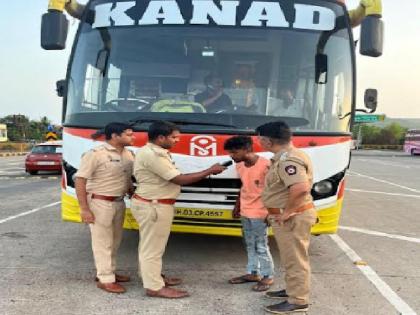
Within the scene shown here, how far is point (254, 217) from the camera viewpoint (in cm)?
469

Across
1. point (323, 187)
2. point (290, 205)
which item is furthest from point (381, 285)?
point (290, 205)

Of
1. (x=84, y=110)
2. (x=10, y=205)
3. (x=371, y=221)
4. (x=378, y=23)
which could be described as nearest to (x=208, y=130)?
(x=84, y=110)

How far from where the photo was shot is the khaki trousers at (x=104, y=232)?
466cm

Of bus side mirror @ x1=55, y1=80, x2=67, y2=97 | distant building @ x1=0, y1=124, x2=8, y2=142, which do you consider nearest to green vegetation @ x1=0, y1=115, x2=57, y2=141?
distant building @ x1=0, y1=124, x2=8, y2=142

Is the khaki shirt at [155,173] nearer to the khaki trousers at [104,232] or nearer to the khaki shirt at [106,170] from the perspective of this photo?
the khaki shirt at [106,170]

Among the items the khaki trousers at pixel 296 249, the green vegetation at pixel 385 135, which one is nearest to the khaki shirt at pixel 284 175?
the khaki trousers at pixel 296 249

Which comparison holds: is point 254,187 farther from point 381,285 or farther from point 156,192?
point 381,285

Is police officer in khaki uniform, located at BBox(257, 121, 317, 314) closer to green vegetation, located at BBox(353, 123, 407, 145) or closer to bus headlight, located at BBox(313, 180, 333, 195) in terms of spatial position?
bus headlight, located at BBox(313, 180, 333, 195)

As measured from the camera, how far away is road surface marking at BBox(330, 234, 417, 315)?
175 inches

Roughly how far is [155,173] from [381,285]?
2.61 metres

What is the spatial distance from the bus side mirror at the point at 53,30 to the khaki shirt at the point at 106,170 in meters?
1.83

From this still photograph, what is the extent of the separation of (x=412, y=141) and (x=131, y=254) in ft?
169

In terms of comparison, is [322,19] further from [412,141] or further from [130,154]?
[412,141]

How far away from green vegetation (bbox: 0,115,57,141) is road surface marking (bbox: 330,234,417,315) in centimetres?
9351
